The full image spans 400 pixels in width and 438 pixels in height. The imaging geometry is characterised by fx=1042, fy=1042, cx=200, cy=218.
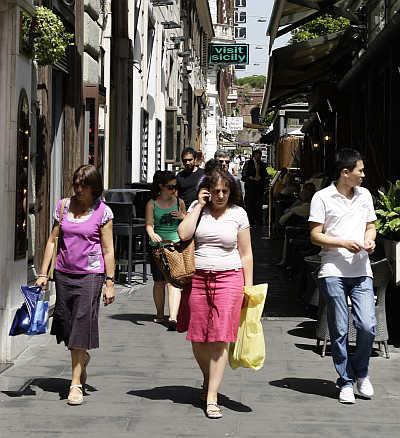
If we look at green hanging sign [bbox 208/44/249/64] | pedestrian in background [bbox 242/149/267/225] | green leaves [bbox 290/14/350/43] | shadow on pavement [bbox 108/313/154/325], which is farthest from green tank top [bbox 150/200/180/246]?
green leaves [bbox 290/14/350/43]

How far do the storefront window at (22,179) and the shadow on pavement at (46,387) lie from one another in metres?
1.23

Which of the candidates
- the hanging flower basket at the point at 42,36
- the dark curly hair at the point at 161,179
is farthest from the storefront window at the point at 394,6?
the hanging flower basket at the point at 42,36

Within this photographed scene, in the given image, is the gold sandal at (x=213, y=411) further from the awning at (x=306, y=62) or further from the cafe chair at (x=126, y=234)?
the awning at (x=306, y=62)

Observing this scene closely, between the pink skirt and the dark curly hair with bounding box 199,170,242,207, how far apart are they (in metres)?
0.51

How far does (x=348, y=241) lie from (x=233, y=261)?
90cm

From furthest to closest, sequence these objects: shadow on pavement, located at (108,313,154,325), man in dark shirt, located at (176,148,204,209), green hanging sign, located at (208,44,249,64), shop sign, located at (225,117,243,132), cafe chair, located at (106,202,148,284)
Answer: shop sign, located at (225,117,243,132), green hanging sign, located at (208,44,249,64), cafe chair, located at (106,202,148,284), man in dark shirt, located at (176,148,204,209), shadow on pavement, located at (108,313,154,325)

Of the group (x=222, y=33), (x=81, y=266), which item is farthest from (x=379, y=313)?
(x=222, y=33)

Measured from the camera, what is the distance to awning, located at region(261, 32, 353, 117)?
16016mm

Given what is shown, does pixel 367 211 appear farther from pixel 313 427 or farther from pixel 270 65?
pixel 270 65

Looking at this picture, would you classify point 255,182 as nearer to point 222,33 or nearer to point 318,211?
point 318,211

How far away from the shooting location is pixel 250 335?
282 inches

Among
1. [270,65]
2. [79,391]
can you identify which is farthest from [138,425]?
[270,65]

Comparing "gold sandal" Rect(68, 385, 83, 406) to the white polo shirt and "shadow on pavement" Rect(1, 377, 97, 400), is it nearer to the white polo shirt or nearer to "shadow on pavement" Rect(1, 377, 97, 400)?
"shadow on pavement" Rect(1, 377, 97, 400)

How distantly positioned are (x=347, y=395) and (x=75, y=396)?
1931 millimetres
